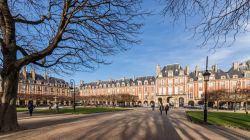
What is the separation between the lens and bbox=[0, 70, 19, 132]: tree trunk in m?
10.7

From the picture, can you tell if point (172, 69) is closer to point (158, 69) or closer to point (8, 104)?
point (158, 69)

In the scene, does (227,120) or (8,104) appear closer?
(8,104)

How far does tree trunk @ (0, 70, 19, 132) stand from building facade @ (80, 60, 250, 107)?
180ft

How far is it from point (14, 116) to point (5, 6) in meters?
4.96

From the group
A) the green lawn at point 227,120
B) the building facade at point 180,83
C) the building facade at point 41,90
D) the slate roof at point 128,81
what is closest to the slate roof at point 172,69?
the building facade at point 180,83

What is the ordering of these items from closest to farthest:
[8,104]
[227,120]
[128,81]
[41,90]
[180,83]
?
[8,104] → [227,120] → [180,83] → [41,90] → [128,81]

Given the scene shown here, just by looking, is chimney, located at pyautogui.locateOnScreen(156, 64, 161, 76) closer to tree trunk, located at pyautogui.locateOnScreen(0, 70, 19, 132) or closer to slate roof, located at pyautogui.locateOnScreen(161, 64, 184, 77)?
slate roof, located at pyautogui.locateOnScreen(161, 64, 184, 77)

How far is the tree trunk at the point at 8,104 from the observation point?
10734 mm

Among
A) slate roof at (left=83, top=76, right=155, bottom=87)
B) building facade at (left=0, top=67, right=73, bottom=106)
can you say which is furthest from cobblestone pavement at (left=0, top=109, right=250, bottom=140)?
Answer: slate roof at (left=83, top=76, right=155, bottom=87)

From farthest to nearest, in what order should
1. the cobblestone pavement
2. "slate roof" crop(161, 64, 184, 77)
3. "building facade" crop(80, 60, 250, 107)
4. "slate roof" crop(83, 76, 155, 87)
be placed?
1. "slate roof" crop(83, 76, 155, 87)
2. "slate roof" crop(161, 64, 184, 77)
3. "building facade" crop(80, 60, 250, 107)
4. the cobblestone pavement

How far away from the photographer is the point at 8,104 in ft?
36.1

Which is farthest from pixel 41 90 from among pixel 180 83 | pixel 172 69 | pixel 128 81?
pixel 180 83

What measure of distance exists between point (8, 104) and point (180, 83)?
72.5 m

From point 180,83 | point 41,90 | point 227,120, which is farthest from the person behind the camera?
point 41,90
